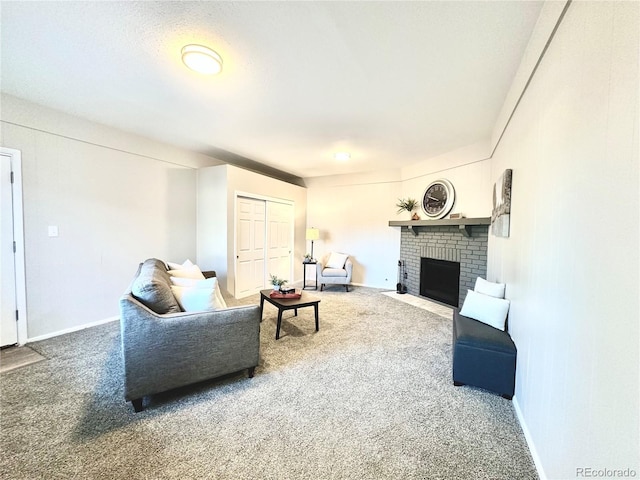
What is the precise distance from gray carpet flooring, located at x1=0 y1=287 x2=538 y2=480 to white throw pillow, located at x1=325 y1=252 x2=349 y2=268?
10.3 feet

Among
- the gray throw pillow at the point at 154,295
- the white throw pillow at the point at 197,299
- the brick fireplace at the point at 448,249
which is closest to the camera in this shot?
the gray throw pillow at the point at 154,295

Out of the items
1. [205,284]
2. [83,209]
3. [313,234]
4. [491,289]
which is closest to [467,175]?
[491,289]

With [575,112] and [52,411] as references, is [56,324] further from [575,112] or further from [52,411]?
[575,112]

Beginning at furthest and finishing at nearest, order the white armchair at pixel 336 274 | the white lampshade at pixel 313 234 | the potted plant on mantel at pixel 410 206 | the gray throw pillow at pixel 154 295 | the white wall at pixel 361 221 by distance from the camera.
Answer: the white lampshade at pixel 313 234 < the white wall at pixel 361 221 < the white armchair at pixel 336 274 < the potted plant on mantel at pixel 410 206 < the gray throw pillow at pixel 154 295

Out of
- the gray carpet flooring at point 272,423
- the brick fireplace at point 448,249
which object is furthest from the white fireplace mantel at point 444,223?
the gray carpet flooring at point 272,423

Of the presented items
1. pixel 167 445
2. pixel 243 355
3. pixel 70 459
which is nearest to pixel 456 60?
pixel 243 355

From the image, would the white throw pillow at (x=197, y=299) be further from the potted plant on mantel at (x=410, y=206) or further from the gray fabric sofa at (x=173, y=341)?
the potted plant on mantel at (x=410, y=206)

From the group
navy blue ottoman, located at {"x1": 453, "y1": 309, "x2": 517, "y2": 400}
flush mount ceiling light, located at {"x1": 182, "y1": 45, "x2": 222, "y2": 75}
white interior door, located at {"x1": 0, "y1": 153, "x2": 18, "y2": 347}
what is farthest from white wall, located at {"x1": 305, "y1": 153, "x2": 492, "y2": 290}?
white interior door, located at {"x1": 0, "y1": 153, "x2": 18, "y2": 347}

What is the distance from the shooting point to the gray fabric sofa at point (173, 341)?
1715mm

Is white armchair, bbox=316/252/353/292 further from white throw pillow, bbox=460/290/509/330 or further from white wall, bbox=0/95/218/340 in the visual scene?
white throw pillow, bbox=460/290/509/330

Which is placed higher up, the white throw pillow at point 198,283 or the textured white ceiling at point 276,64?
the textured white ceiling at point 276,64

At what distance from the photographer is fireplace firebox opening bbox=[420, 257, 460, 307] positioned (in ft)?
14.4

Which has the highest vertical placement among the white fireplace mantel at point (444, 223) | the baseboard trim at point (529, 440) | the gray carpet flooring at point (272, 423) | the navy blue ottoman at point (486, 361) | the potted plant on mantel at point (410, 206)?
the potted plant on mantel at point (410, 206)

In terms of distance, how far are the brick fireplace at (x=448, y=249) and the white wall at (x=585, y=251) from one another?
2.49 m
